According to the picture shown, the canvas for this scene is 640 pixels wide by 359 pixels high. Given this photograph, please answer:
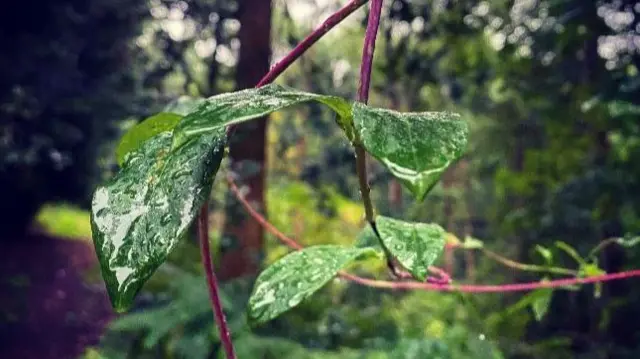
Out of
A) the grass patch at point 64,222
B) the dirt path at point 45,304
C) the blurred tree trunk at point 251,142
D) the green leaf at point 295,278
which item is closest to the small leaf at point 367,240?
the green leaf at point 295,278

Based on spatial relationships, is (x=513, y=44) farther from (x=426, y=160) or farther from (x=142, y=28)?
(x=142, y=28)

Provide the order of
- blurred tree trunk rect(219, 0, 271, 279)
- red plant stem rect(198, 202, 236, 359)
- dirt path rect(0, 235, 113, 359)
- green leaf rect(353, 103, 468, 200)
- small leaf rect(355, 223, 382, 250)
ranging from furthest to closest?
1. dirt path rect(0, 235, 113, 359)
2. blurred tree trunk rect(219, 0, 271, 279)
3. small leaf rect(355, 223, 382, 250)
4. red plant stem rect(198, 202, 236, 359)
5. green leaf rect(353, 103, 468, 200)

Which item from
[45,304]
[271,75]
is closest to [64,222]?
[45,304]

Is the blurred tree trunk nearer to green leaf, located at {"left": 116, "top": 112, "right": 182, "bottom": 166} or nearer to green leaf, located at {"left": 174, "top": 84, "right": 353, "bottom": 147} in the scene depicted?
green leaf, located at {"left": 116, "top": 112, "right": 182, "bottom": 166}

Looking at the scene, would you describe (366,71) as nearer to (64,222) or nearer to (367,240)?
(367,240)

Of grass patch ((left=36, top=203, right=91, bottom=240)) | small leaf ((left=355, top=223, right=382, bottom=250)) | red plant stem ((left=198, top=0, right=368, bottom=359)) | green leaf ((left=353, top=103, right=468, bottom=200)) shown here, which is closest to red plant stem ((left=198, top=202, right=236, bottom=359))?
red plant stem ((left=198, top=0, right=368, bottom=359))

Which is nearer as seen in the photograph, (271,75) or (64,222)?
(271,75)
